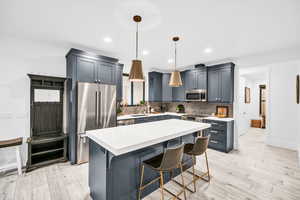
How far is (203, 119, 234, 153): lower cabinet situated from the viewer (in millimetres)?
3659

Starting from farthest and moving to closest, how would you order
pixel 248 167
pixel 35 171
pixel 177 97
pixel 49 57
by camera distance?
pixel 177 97 < pixel 49 57 < pixel 248 167 < pixel 35 171

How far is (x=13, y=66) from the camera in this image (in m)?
2.75

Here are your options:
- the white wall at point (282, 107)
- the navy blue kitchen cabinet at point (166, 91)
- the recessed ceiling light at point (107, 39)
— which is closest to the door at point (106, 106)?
the recessed ceiling light at point (107, 39)

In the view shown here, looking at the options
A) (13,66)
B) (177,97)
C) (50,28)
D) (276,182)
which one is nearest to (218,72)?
(177,97)

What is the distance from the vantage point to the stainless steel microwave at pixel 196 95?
4466mm

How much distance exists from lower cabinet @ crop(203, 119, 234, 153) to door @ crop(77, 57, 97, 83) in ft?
11.5

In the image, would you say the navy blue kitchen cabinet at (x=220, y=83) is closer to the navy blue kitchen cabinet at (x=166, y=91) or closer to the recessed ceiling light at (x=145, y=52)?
the navy blue kitchen cabinet at (x=166, y=91)

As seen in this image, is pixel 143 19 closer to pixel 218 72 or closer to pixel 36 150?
pixel 218 72

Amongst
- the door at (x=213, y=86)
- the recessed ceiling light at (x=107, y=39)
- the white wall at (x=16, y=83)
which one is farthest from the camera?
the door at (x=213, y=86)

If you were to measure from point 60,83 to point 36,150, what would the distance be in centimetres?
157

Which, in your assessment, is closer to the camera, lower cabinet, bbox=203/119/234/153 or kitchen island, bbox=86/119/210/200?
kitchen island, bbox=86/119/210/200

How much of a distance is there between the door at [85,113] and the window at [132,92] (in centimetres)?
164

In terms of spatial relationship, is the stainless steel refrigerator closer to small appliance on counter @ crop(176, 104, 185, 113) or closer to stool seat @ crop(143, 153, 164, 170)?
stool seat @ crop(143, 153, 164, 170)

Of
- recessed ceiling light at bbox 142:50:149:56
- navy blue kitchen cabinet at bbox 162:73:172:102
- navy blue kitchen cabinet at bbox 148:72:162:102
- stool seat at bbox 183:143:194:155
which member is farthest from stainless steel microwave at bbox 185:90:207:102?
stool seat at bbox 183:143:194:155
